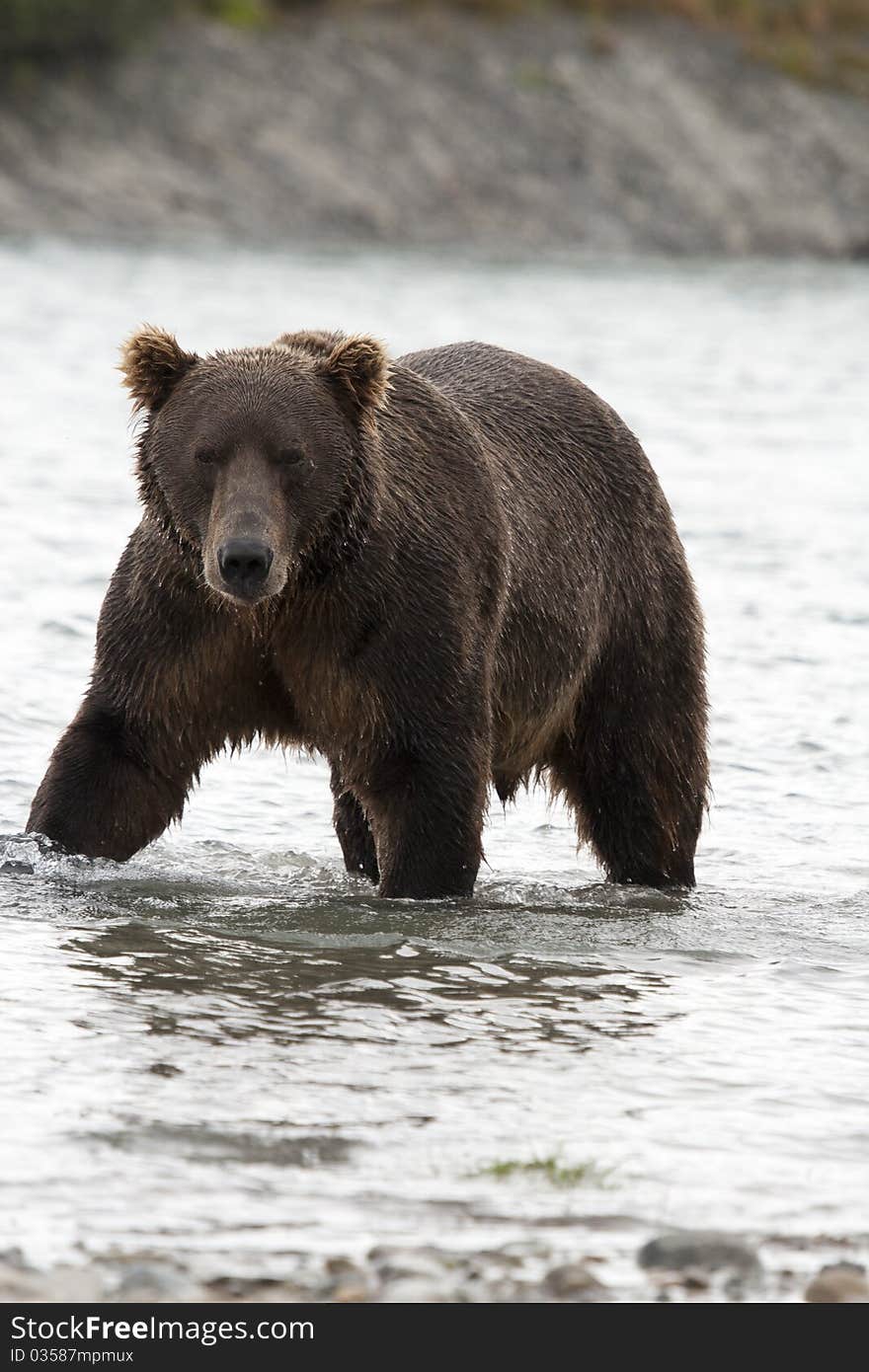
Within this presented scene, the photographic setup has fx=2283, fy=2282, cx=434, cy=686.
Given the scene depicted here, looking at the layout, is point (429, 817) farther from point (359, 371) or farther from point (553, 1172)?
point (553, 1172)

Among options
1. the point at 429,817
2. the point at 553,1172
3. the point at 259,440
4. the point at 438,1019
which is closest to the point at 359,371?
the point at 259,440

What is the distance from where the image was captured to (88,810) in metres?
5.99


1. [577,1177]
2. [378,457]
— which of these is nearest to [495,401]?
[378,457]

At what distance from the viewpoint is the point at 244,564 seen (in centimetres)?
531

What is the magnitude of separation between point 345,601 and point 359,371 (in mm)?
579

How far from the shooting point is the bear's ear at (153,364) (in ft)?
18.6

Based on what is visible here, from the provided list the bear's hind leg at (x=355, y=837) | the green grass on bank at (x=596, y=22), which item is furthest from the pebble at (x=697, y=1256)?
the green grass on bank at (x=596, y=22)

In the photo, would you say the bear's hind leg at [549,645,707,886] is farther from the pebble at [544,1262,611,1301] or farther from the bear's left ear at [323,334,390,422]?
the pebble at [544,1262,611,1301]

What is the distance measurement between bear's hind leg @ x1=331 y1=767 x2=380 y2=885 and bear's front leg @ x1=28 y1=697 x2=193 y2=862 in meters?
0.88

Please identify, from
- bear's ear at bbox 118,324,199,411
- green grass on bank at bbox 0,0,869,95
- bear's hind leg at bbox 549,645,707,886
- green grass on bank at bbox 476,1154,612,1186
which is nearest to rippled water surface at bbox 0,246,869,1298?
green grass on bank at bbox 476,1154,612,1186

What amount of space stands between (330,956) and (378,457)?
128cm
